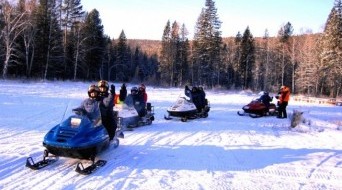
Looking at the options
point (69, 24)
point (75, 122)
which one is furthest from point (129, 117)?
point (69, 24)

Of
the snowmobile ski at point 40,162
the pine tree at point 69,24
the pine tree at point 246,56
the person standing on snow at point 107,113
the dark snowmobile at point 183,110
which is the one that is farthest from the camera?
the pine tree at point 246,56

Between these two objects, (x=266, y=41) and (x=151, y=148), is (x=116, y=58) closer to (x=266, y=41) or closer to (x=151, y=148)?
(x=266, y=41)

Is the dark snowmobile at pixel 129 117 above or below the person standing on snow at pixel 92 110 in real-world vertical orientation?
below

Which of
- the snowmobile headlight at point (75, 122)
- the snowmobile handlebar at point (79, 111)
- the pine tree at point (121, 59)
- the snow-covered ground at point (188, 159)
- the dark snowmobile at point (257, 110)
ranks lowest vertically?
the snow-covered ground at point (188, 159)

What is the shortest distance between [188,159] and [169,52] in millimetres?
55285

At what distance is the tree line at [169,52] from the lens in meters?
43.0

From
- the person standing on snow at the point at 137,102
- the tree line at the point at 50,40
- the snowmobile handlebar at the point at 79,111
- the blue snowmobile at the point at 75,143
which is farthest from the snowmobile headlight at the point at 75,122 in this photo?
the tree line at the point at 50,40

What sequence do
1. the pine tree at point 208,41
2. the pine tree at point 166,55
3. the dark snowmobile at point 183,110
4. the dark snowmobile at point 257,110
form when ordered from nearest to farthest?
the dark snowmobile at point 183,110
the dark snowmobile at point 257,110
the pine tree at point 208,41
the pine tree at point 166,55

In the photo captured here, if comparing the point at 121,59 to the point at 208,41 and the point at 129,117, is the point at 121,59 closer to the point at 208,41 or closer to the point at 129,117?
the point at 208,41

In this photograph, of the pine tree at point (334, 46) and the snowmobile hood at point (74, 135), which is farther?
the pine tree at point (334, 46)

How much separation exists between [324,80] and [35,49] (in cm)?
4036

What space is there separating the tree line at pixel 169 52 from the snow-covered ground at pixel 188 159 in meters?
27.5

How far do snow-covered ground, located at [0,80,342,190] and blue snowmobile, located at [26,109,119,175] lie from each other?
18 centimetres

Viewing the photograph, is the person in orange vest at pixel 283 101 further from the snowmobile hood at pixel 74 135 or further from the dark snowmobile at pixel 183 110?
the snowmobile hood at pixel 74 135
